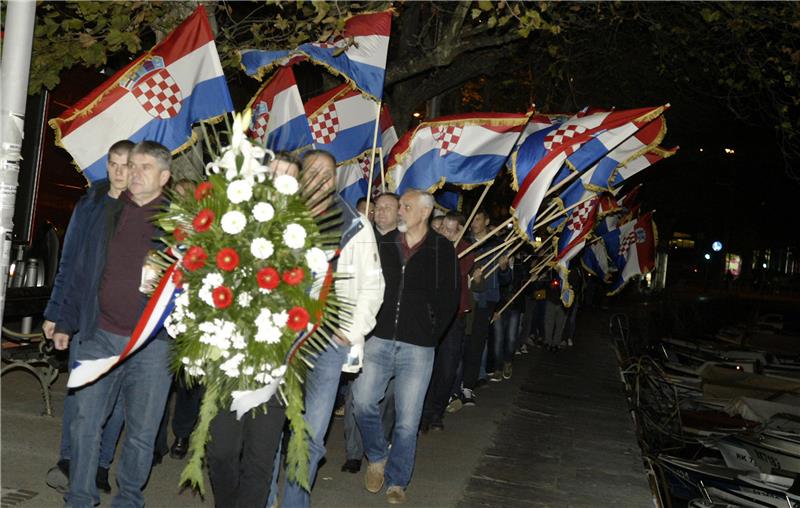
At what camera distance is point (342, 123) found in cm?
1039

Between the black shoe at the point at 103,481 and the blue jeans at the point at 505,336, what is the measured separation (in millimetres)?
8155

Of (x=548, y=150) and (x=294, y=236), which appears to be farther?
(x=548, y=150)

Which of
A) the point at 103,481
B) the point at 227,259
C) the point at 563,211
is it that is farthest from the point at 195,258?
the point at 563,211

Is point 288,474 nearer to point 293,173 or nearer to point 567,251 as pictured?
point 293,173

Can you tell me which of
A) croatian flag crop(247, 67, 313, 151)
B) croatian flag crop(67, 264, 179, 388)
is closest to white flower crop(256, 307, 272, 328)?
croatian flag crop(67, 264, 179, 388)

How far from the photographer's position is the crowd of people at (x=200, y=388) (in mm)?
5020

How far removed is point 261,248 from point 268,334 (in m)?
0.40

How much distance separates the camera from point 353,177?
10.6m

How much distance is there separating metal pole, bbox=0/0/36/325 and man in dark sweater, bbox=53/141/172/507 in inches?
37.7

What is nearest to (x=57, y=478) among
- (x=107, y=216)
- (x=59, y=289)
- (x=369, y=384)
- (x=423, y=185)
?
(x=59, y=289)

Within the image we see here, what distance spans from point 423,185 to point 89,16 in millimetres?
3598

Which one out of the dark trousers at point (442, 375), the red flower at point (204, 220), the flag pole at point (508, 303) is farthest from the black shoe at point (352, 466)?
the flag pole at point (508, 303)

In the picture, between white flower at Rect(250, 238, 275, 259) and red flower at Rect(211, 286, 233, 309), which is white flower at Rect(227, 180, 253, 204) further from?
red flower at Rect(211, 286, 233, 309)

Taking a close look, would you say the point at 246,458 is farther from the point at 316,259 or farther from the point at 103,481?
the point at 103,481
